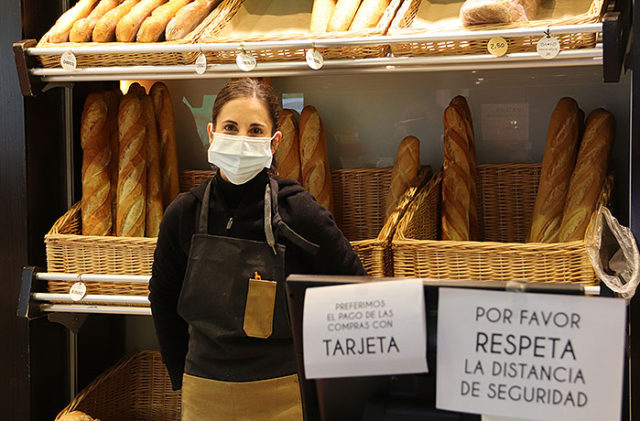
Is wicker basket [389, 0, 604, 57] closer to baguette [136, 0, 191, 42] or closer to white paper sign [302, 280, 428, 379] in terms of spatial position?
baguette [136, 0, 191, 42]

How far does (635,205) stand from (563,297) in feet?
3.37

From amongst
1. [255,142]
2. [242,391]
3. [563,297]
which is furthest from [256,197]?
[563,297]

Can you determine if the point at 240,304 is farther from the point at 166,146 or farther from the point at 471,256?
the point at 166,146

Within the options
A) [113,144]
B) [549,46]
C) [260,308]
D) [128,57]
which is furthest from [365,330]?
[113,144]

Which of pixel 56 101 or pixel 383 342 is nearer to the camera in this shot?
pixel 383 342

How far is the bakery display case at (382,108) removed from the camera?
1676 mm

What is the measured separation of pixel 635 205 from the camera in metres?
1.58

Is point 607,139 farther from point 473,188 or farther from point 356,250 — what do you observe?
point 356,250

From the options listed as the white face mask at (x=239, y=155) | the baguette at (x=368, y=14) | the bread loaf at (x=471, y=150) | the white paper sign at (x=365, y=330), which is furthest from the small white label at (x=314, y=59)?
the white paper sign at (x=365, y=330)

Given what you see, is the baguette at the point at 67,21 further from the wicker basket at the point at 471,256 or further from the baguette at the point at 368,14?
the wicker basket at the point at 471,256

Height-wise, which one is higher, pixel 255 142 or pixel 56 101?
pixel 56 101

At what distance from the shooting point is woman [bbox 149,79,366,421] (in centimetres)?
162

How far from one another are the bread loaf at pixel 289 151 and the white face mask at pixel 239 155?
1.51 feet

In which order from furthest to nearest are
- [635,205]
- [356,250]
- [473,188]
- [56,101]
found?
[56,101], [473,188], [356,250], [635,205]
